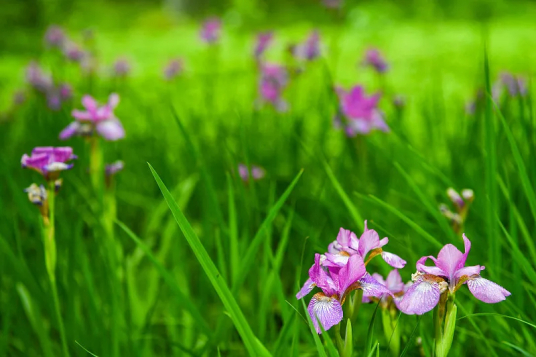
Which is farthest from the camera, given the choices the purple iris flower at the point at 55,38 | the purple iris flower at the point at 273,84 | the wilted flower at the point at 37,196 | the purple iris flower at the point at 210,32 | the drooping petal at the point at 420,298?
the purple iris flower at the point at 55,38

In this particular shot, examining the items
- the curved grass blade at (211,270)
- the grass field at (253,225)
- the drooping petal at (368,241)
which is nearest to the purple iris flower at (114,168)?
the grass field at (253,225)

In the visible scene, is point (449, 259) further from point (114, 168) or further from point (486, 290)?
point (114, 168)

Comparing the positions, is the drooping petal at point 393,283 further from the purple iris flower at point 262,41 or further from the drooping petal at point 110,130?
the purple iris flower at point 262,41

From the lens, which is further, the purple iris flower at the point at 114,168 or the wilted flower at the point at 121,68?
the wilted flower at the point at 121,68

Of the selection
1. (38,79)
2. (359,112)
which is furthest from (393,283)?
(38,79)

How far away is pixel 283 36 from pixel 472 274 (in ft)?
24.5

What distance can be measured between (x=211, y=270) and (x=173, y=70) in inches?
105

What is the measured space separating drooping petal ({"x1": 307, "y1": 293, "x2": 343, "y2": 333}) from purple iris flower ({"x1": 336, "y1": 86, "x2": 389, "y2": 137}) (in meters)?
1.02

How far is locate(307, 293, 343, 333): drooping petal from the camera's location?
0.54 metres

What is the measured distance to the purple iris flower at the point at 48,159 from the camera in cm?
85

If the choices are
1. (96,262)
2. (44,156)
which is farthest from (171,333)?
(44,156)

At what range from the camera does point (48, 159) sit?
0.86 metres

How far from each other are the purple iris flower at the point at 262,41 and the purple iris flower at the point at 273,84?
66 millimetres

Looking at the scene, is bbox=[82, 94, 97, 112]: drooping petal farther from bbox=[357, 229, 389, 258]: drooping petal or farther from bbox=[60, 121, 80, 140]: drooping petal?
bbox=[357, 229, 389, 258]: drooping petal
